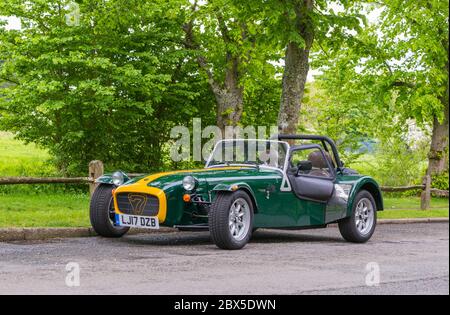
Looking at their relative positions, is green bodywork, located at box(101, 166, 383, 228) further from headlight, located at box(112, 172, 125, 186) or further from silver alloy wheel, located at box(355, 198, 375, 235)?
silver alloy wheel, located at box(355, 198, 375, 235)

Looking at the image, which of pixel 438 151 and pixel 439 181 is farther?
pixel 438 151

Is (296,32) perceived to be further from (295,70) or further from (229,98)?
(229,98)

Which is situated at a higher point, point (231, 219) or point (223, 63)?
point (223, 63)

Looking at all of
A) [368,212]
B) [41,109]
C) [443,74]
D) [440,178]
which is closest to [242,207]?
[368,212]

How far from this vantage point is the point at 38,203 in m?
20.0

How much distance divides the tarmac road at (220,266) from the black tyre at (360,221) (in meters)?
0.25

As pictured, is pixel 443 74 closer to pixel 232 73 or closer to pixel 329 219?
pixel 232 73

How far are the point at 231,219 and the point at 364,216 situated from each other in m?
3.09

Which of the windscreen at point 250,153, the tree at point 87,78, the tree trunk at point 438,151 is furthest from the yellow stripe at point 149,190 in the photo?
the tree trunk at point 438,151

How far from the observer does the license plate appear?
10.8 metres

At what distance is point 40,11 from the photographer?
87.4 feet

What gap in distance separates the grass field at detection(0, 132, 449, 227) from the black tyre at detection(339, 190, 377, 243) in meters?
2.75

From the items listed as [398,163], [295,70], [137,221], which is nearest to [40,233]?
[137,221]

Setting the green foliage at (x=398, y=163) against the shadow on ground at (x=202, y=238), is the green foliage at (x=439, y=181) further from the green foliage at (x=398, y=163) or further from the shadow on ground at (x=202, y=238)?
the shadow on ground at (x=202, y=238)
